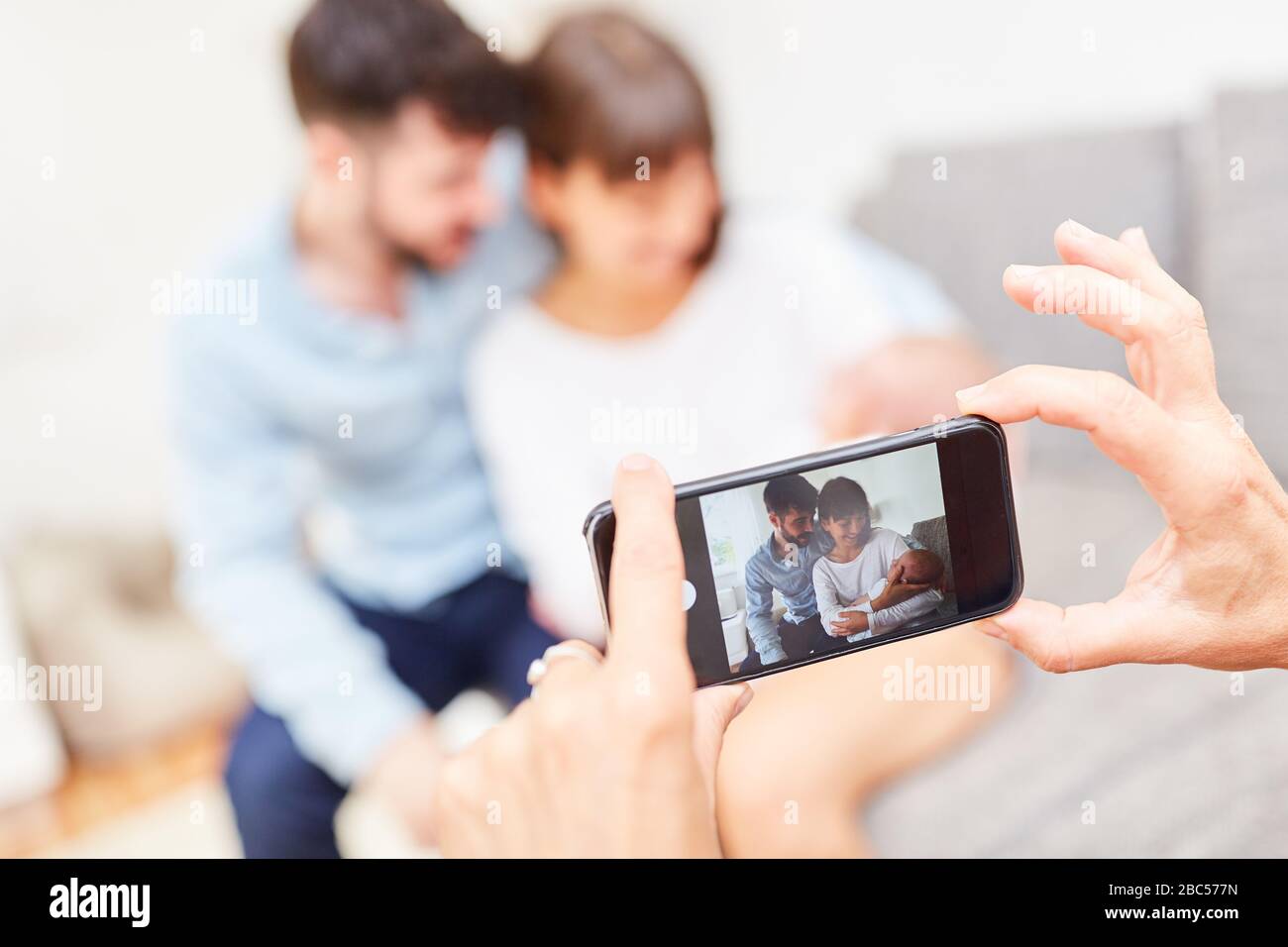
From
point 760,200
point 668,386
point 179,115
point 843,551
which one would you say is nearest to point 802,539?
point 843,551

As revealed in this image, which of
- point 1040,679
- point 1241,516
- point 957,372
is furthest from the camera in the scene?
point 957,372

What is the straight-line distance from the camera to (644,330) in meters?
0.85

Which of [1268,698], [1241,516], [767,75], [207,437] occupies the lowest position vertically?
[1268,698]

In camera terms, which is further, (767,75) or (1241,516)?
(767,75)

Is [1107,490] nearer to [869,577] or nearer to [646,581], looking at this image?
[869,577]

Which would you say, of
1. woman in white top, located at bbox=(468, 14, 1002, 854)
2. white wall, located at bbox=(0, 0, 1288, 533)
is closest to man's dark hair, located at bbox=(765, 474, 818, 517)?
woman in white top, located at bbox=(468, 14, 1002, 854)

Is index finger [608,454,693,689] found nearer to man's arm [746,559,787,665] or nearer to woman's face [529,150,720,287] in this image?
man's arm [746,559,787,665]

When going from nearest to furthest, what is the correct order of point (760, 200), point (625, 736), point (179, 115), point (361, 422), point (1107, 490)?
1. point (625, 736)
2. point (361, 422)
3. point (1107, 490)
4. point (179, 115)
5. point (760, 200)

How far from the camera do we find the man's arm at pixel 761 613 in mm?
460

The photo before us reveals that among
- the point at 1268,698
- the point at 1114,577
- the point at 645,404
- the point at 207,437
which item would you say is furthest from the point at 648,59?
the point at 1268,698

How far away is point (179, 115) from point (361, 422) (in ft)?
2.18

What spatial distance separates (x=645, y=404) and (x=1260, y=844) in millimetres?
583
